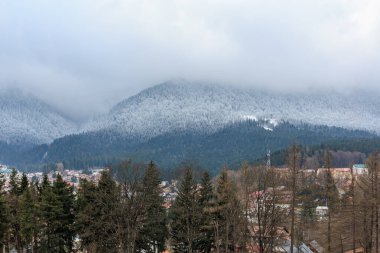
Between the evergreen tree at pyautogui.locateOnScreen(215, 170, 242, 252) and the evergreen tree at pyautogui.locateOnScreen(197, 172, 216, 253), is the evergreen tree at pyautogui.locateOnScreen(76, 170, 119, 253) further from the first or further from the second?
the evergreen tree at pyautogui.locateOnScreen(215, 170, 242, 252)

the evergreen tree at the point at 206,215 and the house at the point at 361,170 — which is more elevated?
the house at the point at 361,170

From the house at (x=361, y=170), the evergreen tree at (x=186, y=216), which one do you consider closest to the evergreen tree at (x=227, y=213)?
the evergreen tree at (x=186, y=216)

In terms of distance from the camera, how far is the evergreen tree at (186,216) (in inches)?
1847

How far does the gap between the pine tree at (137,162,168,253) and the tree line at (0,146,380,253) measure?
100mm

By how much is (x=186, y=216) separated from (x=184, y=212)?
23.1 inches

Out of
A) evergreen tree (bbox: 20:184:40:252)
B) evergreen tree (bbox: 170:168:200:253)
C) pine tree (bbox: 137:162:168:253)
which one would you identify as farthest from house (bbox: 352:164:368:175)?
evergreen tree (bbox: 20:184:40:252)

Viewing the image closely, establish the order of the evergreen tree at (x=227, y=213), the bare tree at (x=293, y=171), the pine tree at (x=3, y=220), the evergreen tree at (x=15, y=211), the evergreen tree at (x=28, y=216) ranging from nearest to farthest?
the bare tree at (x=293, y=171) → the evergreen tree at (x=227, y=213) → the pine tree at (x=3, y=220) → the evergreen tree at (x=28, y=216) → the evergreen tree at (x=15, y=211)

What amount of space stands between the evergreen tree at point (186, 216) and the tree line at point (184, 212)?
0.10 metres

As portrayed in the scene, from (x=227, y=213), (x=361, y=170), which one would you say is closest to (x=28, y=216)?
(x=227, y=213)

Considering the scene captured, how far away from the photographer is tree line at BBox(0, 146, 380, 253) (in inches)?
1641

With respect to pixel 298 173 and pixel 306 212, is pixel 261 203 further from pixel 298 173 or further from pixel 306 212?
pixel 306 212

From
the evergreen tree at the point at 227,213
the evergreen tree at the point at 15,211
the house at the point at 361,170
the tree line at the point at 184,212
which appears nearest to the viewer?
the tree line at the point at 184,212

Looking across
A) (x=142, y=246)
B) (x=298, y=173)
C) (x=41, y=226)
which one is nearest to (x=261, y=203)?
(x=298, y=173)

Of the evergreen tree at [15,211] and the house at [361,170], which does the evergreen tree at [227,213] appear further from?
the evergreen tree at [15,211]
